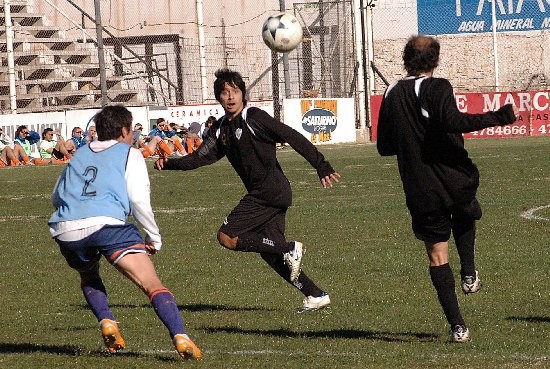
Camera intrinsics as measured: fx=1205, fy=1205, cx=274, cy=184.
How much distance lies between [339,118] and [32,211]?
18.9 metres

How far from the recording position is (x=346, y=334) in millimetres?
7445

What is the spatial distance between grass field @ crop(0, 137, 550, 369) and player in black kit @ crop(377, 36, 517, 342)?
1.65 ft

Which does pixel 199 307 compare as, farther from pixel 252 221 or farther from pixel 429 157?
pixel 429 157

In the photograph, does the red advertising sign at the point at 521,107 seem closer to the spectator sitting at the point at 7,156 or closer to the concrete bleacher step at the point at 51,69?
the concrete bleacher step at the point at 51,69

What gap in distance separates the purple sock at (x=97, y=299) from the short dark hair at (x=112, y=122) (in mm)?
901

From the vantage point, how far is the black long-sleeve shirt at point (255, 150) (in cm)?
812

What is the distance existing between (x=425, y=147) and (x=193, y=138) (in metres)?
26.0

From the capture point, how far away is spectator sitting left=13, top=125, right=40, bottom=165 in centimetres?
3100

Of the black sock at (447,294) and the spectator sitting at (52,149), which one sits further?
the spectator sitting at (52,149)

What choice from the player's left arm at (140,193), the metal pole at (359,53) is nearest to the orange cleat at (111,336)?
the player's left arm at (140,193)

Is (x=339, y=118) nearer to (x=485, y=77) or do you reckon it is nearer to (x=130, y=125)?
→ (x=485, y=77)

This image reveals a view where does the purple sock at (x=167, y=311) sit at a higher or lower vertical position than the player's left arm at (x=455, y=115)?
lower

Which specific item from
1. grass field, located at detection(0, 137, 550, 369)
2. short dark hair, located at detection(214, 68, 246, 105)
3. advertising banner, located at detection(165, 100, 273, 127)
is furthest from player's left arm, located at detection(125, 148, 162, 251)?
advertising banner, located at detection(165, 100, 273, 127)

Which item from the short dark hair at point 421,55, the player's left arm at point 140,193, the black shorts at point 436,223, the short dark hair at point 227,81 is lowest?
the black shorts at point 436,223
